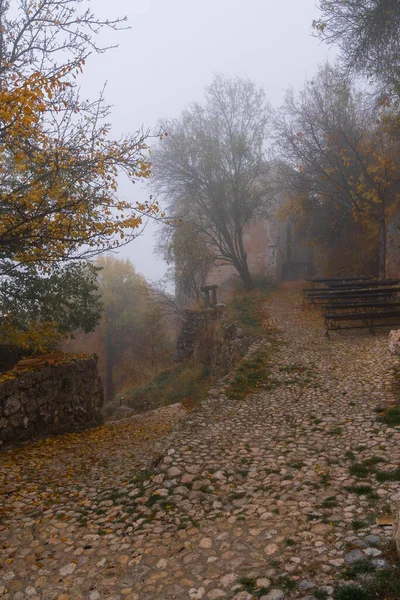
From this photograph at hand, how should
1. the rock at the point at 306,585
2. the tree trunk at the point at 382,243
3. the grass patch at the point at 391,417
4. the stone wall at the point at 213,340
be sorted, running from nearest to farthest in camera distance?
the rock at the point at 306,585
the grass patch at the point at 391,417
the stone wall at the point at 213,340
the tree trunk at the point at 382,243

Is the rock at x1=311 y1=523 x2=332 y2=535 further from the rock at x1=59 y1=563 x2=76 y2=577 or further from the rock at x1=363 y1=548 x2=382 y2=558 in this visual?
the rock at x1=59 y1=563 x2=76 y2=577

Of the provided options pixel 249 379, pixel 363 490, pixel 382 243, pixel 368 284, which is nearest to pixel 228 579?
pixel 363 490

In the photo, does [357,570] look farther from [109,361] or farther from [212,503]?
[109,361]

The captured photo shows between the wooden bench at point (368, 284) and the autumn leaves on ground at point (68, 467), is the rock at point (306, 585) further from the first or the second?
the wooden bench at point (368, 284)

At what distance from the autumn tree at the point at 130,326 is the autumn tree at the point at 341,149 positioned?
433 inches

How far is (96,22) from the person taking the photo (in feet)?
26.7

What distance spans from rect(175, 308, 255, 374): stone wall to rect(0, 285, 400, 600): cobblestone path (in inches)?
234

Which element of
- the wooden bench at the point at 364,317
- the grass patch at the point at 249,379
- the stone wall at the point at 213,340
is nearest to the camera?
the grass patch at the point at 249,379

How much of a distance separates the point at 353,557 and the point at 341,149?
17.4 metres

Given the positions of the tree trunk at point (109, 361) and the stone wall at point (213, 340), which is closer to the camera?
the stone wall at point (213, 340)

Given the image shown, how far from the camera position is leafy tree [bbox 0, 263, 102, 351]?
9039 mm

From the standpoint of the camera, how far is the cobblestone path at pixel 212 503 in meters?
3.51

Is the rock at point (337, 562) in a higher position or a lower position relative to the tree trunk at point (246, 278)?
lower

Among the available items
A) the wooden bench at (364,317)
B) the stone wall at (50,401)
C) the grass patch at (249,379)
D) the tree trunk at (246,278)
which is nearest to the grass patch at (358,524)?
the grass patch at (249,379)
